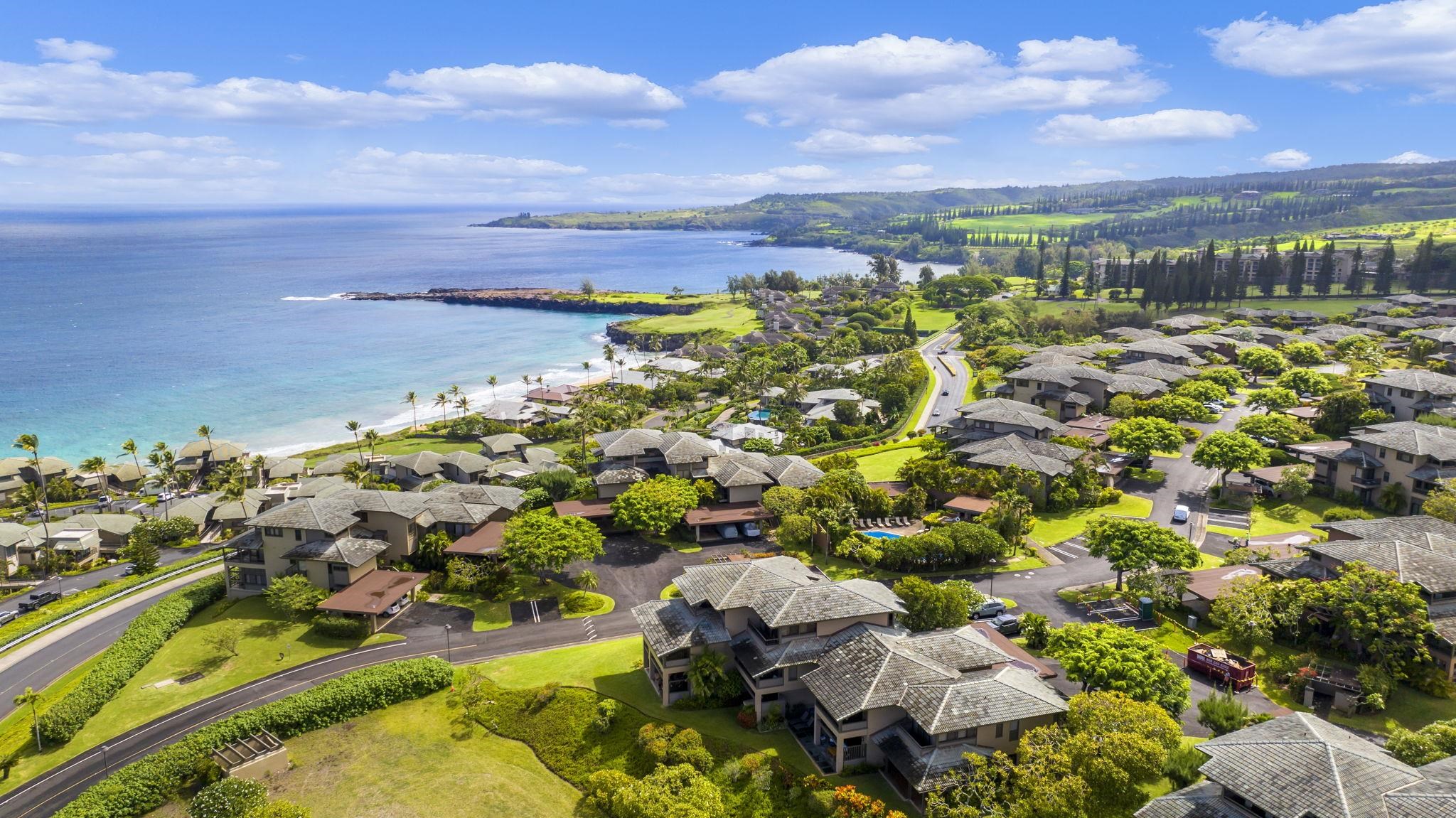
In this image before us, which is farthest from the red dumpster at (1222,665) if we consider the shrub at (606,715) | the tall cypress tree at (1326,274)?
the tall cypress tree at (1326,274)

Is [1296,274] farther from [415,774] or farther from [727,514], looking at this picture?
[415,774]

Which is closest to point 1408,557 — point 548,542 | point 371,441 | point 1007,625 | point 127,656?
point 1007,625

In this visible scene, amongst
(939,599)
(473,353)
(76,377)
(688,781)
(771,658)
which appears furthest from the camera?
(473,353)

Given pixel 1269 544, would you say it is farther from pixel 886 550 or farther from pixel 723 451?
pixel 723 451

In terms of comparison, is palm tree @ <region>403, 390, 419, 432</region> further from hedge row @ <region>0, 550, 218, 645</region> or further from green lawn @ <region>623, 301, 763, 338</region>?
green lawn @ <region>623, 301, 763, 338</region>

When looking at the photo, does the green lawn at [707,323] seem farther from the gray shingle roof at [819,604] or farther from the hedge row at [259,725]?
the hedge row at [259,725]

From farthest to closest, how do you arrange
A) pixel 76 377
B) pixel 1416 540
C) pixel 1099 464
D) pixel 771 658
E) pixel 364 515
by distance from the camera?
pixel 76 377 → pixel 1099 464 → pixel 364 515 → pixel 1416 540 → pixel 771 658

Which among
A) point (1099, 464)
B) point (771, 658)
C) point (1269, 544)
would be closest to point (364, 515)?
point (771, 658)

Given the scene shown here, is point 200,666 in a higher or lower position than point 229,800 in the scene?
lower
